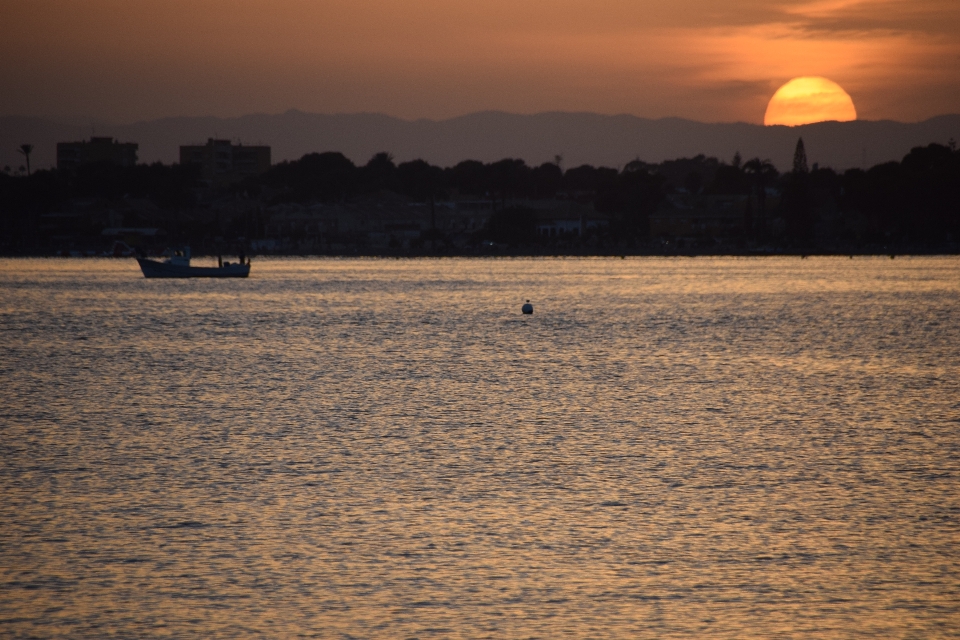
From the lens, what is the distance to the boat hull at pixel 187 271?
12675 centimetres

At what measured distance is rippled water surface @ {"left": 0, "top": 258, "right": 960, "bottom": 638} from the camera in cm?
1154

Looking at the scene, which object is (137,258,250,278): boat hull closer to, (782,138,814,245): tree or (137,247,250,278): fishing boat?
(137,247,250,278): fishing boat

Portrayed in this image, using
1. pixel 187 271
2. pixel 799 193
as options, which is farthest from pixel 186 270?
pixel 799 193

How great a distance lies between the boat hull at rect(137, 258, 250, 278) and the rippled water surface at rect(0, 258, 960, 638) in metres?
86.4

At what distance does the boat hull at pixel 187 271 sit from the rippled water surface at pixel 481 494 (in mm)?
86410

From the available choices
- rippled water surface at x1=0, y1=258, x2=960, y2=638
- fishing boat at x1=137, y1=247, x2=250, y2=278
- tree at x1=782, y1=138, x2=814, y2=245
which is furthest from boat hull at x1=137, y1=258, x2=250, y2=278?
tree at x1=782, y1=138, x2=814, y2=245

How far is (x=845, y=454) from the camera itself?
1994 cm

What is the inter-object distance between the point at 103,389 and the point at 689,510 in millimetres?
19664

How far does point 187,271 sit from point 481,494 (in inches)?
4551

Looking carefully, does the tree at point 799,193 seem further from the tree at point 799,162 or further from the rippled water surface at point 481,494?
the rippled water surface at point 481,494

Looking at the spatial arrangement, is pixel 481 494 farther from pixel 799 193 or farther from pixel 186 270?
pixel 799 193

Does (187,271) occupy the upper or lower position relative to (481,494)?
upper

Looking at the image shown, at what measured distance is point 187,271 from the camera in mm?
127375

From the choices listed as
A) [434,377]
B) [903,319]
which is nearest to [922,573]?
[434,377]
